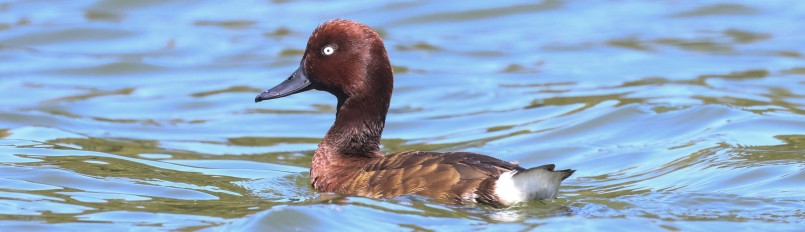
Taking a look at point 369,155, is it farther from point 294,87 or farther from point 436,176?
point 436,176

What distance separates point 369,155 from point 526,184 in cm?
160

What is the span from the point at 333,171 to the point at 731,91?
556 centimetres

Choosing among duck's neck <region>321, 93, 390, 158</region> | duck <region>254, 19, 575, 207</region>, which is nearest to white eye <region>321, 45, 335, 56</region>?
duck <region>254, 19, 575, 207</region>

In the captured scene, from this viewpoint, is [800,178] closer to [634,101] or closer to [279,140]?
[634,101]

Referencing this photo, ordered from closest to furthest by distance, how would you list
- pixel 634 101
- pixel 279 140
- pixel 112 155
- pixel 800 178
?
pixel 800 178 → pixel 112 155 → pixel 279 140 → pixel 634 101

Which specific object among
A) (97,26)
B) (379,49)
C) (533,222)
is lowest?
(533,222)

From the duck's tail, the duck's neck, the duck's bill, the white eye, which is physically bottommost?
the duck's tail

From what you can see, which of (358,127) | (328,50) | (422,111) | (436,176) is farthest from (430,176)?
(422,111)

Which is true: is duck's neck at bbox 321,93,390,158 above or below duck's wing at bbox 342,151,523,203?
above

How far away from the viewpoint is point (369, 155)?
854 cm

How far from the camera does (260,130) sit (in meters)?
11.9

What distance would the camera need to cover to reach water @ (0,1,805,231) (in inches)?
304

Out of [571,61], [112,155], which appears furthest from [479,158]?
[571,61]

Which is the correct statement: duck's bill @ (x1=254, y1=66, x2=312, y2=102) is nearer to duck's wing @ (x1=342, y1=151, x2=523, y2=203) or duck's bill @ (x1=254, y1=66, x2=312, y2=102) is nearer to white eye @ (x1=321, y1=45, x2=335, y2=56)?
white eye @ (x1=321, y1=45, x2=335, y2=56)
